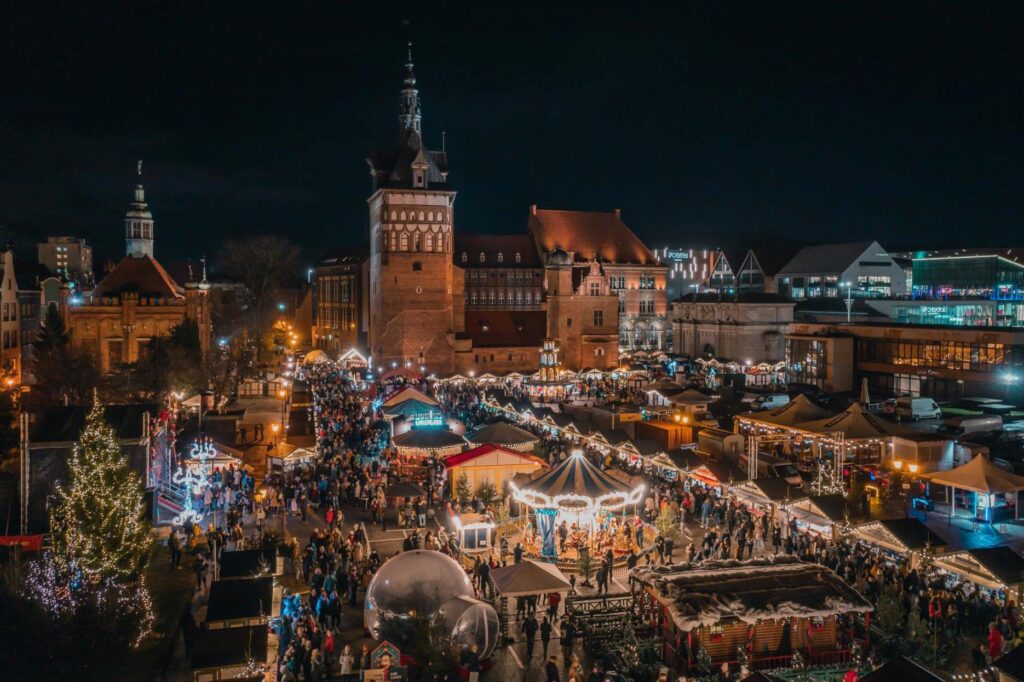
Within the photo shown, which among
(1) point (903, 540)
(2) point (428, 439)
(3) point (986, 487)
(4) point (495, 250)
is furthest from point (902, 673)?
(4) point (495, 250)

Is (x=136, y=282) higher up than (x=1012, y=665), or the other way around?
(x=136, y=282)

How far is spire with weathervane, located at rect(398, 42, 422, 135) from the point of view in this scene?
57.2m

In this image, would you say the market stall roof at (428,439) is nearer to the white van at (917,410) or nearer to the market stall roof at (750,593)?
the market stall roof at (750,593)

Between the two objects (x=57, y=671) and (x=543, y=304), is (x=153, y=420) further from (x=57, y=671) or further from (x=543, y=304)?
(x=543, y=304)

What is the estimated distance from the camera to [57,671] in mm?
10312

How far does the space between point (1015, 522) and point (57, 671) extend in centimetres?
1920

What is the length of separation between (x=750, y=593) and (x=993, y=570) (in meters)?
4.54

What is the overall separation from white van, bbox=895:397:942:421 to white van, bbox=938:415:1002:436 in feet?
10.1

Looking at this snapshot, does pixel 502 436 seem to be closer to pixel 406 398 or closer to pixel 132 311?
pixel 406 398

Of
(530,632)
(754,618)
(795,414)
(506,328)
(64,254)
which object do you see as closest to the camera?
(754,618)

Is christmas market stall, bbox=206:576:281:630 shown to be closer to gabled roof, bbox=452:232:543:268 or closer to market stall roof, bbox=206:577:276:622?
market stall roof, bbox=206:577:276:622

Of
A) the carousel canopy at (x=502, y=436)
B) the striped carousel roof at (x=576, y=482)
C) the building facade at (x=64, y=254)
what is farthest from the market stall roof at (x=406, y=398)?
the building facade at (x=64, y=254)

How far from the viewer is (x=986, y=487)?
18.6 meters

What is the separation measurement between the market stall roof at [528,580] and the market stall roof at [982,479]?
1103cm
